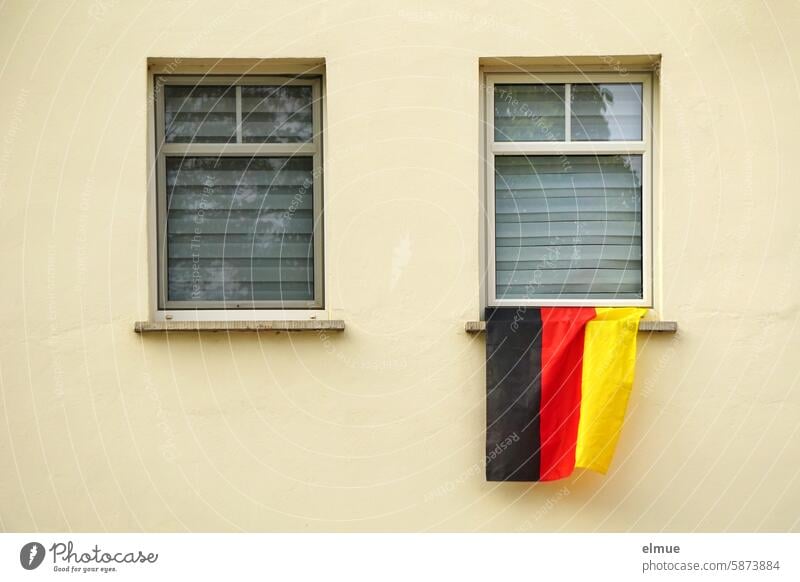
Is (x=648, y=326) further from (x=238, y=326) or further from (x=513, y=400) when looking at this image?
(x=238, y=326)

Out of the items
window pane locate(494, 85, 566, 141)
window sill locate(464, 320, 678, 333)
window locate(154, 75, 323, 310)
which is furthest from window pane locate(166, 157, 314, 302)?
window pane locate(494, 85, 566, 141)

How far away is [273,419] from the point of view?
6.84 m

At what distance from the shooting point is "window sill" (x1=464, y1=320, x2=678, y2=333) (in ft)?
22.2

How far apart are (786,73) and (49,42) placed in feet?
14.3

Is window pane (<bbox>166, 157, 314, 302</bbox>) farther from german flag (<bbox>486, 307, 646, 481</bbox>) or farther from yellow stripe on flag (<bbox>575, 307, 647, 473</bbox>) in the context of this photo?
yellow stripe on flag (<bbox>575, 307, 647, 473</bbox>)

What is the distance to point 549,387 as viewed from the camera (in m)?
6.70

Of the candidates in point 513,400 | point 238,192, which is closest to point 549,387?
point 513,400

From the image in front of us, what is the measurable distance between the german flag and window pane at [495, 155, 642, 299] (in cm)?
50

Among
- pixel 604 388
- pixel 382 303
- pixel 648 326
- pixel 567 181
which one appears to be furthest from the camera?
Answer: pixel 567 181

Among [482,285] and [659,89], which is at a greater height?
[659,89]

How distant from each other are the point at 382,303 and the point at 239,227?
1.03 metres
